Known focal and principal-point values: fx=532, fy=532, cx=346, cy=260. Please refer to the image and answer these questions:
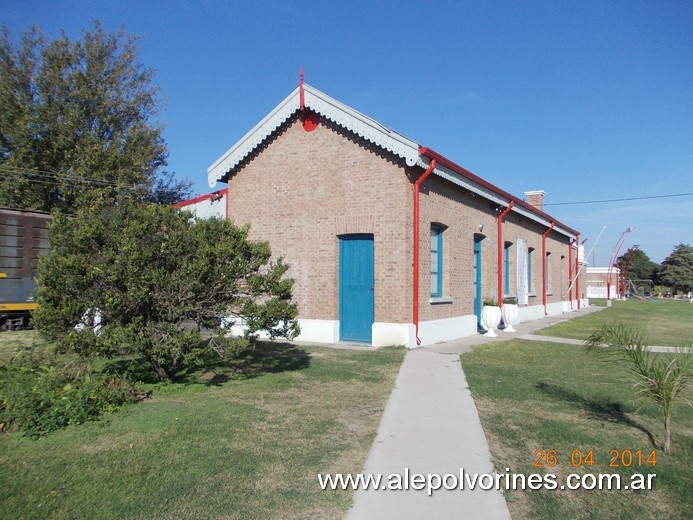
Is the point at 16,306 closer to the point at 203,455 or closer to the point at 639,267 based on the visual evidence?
the point at 203,455

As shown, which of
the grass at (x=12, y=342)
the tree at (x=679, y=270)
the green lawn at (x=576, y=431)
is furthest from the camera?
the tree at (x=679, y=270)

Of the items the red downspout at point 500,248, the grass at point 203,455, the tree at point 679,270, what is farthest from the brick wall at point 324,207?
the tree at point 679,270

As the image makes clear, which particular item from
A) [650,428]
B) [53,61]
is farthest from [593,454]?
[53,61]

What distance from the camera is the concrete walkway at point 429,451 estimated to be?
380 cm

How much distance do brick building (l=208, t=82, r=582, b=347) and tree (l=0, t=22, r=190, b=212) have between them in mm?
9365

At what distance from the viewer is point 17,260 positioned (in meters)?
13.9

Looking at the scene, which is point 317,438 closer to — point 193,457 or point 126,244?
point 193,457

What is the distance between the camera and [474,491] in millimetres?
4133

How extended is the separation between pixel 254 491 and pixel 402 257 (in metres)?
7.73

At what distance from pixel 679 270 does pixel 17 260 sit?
8450cm

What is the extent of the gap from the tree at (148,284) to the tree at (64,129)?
14.7 metres

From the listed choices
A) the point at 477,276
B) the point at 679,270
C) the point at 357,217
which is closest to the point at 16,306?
the point at 357,217

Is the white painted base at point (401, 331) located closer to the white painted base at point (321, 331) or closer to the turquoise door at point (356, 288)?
the white painted base at point (321, 331)

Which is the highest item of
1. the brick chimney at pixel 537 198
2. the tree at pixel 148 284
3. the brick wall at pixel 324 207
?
the brick chimney at pixel 537 198
